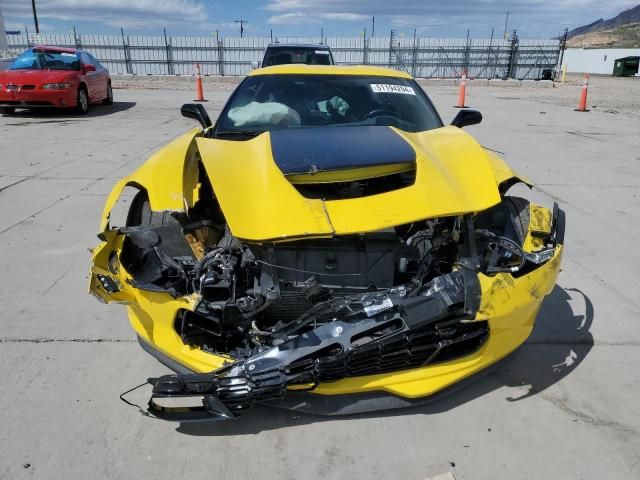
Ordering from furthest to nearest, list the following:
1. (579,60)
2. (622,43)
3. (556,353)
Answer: (622,43) < (579,60) < (556,353)

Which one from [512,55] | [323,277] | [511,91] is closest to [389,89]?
[323,277]

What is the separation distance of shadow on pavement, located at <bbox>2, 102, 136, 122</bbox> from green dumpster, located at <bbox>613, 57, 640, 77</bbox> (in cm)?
3854

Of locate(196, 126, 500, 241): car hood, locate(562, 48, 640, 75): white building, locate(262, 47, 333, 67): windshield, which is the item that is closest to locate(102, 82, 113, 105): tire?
locate(262, 47, 333, 67): windshield

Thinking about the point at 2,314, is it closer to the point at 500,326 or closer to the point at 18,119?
the point at 500,326

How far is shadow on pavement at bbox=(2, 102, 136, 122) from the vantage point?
1146 cm

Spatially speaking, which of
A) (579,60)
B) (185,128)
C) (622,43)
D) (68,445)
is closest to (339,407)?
(68,445)

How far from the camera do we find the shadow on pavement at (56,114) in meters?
11.5

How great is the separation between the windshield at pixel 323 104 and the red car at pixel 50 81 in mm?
9234

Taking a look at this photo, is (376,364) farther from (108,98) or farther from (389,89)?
(108,98)

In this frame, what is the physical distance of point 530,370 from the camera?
2830mm

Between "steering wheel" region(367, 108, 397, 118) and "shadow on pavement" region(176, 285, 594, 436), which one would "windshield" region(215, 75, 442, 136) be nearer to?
"steering wheel" region(367, 108, 397, 118)

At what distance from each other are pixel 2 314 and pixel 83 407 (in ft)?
4.16

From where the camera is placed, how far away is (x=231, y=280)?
2.36 m

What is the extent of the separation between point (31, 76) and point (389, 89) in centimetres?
1038
